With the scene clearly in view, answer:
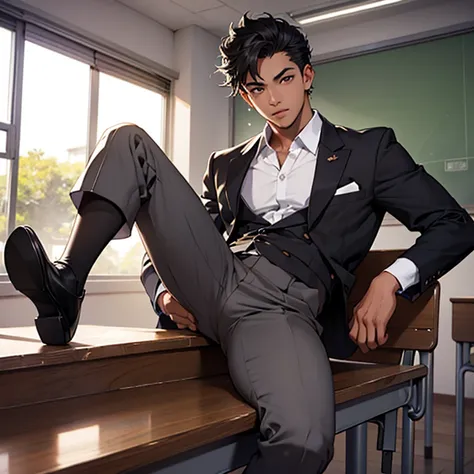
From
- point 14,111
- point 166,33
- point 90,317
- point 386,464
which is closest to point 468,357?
point 386,464

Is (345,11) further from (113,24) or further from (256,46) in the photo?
(256,46)

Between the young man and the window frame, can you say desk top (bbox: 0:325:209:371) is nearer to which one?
the young man

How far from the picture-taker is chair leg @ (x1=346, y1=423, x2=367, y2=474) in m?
1.32

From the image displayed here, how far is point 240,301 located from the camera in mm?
1150

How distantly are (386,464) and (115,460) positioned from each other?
87cm

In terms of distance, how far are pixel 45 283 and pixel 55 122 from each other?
2640 millimetres

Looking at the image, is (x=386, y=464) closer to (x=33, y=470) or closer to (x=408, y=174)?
(x=408, y=174)

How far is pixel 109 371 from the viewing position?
3.65ft

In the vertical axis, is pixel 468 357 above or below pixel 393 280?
below

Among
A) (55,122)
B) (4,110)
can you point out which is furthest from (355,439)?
(55,122)

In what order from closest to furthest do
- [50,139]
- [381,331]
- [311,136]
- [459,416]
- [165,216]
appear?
[165,216], [381,331], [311,136], [459,416], [50,139]

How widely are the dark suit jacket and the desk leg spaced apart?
92cm

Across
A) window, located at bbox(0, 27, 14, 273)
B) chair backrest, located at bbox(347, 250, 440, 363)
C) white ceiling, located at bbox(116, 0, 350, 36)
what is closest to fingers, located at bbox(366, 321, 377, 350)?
chair backrest, located at bbox(347, 250, 440, 363)

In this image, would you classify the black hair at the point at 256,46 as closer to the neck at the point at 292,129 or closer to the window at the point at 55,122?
the neck at the point at 292,129
